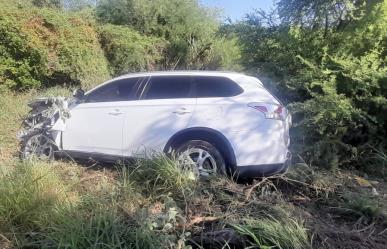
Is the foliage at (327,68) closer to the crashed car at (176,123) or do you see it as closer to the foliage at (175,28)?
the crashed car at (176,123)

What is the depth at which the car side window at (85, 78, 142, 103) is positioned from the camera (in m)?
6.58

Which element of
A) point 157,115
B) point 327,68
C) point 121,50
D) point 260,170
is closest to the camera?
point 260,170

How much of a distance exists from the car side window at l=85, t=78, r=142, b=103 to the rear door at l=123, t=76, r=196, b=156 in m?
0.24

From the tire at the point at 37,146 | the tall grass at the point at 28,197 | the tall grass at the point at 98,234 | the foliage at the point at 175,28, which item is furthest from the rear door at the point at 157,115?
the foliage at the point at 175,28

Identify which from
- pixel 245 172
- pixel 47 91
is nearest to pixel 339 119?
pixel 245 172

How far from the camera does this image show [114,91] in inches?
262

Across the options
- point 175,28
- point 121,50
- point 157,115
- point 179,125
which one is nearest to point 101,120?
point 157,115

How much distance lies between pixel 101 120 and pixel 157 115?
0.91 metres

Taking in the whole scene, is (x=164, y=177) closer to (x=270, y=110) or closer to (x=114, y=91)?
(x=270, y=110)

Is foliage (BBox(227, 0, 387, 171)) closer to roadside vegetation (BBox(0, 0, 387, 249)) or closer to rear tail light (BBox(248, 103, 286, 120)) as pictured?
roadside vegetation (BBox(0, 0, 387, 249))

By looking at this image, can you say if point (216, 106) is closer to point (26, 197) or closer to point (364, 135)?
point (26, 197)

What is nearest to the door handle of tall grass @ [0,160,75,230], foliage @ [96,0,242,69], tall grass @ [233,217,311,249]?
tall grass @ [0,160,75,230]

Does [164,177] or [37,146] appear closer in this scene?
[164,177]

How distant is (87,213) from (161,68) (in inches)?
482
